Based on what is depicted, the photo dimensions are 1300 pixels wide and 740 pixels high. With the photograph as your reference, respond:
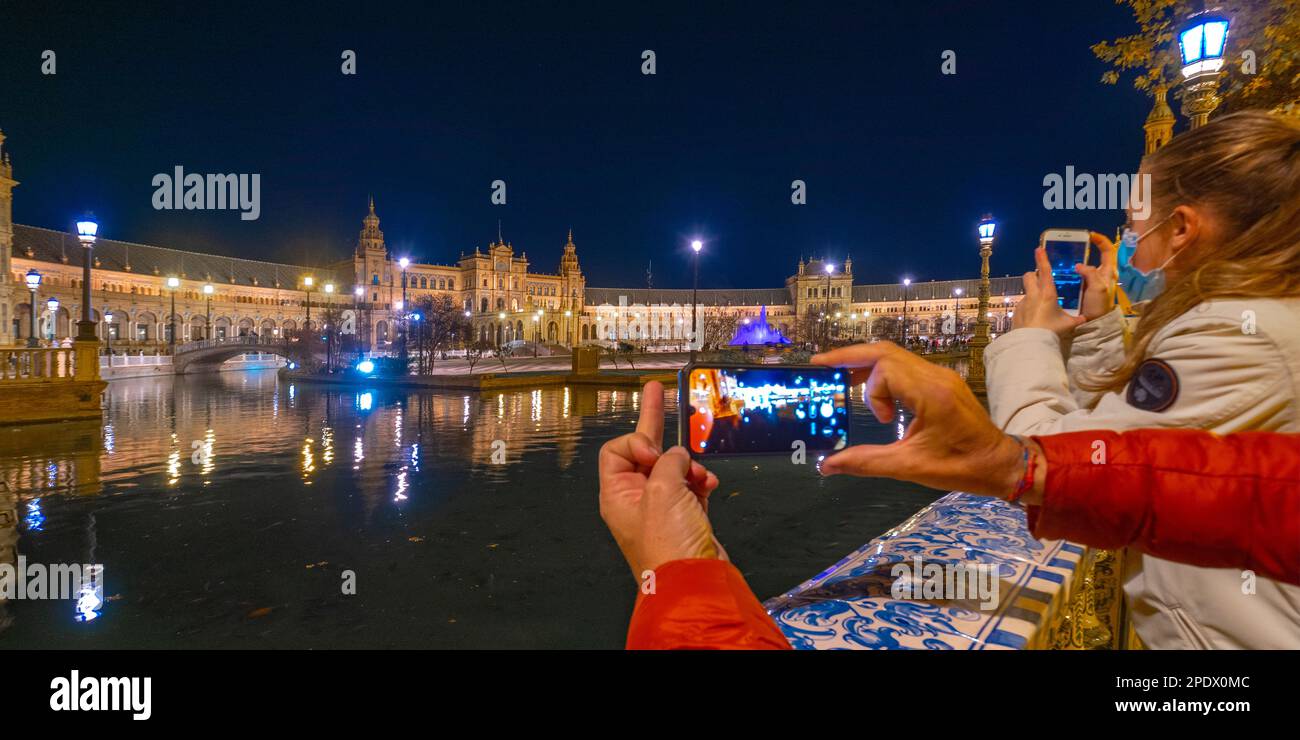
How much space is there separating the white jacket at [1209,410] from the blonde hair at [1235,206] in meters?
0.08

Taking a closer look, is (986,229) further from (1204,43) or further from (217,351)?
(217,351)

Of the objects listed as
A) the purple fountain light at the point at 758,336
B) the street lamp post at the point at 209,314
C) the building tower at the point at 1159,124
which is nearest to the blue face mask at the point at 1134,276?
the building tower at the point at 1159,124

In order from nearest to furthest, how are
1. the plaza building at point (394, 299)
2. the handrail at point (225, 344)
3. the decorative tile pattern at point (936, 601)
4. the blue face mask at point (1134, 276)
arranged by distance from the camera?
the blue face mask at point (1134, 276) < the decorative tile pattern at point (936, 601) < the handrail at point (225, 344) < the plaza building at point (394, 299)

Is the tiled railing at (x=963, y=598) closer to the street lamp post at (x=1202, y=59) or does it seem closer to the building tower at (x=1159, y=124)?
the street lamp post at (x=1202, y=59)

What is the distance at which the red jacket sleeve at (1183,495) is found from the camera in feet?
3.24

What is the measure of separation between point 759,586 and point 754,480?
395cm

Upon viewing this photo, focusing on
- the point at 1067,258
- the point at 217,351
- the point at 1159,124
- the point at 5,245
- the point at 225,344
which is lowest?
the point at 1067,258

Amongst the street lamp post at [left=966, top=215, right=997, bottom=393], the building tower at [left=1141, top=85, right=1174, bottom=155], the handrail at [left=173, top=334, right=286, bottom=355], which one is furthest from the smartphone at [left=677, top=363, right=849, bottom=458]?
the handrail at [left=173, top=334, right=286, bottom=355]

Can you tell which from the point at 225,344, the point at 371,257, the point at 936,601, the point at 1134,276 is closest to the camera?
the point at 1134,276

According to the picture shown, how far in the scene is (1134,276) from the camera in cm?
190

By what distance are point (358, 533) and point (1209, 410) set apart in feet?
23.7

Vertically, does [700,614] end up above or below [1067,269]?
below

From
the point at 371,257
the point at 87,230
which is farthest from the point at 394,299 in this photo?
the point at 87,230
